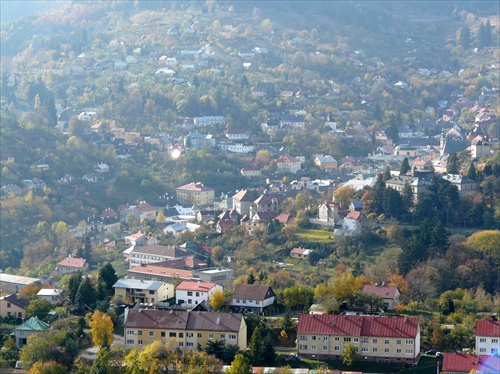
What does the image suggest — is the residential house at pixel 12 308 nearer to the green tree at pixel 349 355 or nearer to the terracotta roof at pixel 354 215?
the green tree at pixel 349 355

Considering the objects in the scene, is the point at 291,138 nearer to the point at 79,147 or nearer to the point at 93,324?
the point at 79,147

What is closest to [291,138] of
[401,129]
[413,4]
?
[401,129]

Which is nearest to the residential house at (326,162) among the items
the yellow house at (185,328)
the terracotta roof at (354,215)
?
the terracotta roof at (354,215)

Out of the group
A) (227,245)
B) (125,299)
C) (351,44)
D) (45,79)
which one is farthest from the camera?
(351,44)

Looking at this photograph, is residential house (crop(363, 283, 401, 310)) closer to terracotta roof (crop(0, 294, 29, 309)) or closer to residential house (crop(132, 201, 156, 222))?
terracotta roof (crop(0, 294, 29, 309))

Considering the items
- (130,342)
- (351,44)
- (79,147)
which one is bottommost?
(130,342)

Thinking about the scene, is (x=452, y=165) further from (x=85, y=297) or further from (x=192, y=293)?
(x=85, y=297)

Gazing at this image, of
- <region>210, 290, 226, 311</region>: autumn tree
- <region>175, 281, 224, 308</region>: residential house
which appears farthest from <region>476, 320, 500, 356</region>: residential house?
<region>175, 281, 224, 308</region>: residential house
